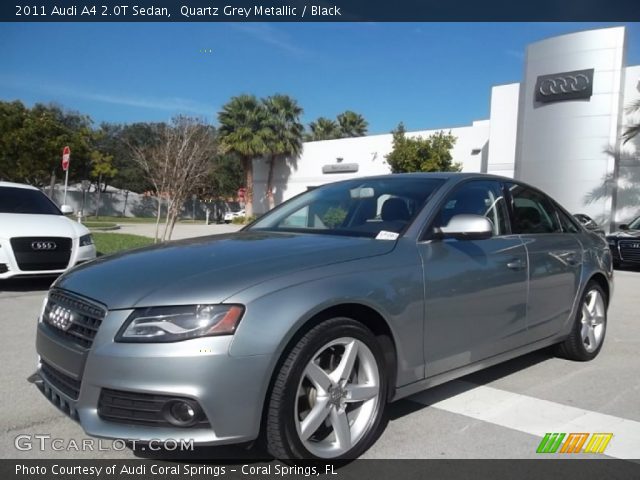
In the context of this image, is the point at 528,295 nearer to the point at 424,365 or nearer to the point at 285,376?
the point at 424,365

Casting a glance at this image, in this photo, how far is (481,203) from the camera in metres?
3.96

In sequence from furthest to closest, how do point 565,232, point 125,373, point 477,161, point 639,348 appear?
point 477,161 < point 639,348 < point 565,232 < point 125,373

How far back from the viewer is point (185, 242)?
359 centimetres

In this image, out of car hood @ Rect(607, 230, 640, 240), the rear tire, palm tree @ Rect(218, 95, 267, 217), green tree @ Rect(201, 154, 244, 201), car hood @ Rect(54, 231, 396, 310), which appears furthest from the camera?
green tree @ Rect(201, 154, 244, 201)

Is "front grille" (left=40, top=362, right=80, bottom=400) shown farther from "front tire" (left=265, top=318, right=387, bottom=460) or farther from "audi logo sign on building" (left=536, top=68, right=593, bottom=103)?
"audi logo sign on building" (left=536, top=68, right=593, bottom=103)

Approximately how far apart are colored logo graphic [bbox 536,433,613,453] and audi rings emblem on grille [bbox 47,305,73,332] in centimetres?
263

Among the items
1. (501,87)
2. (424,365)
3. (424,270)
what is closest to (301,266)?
(424,270)

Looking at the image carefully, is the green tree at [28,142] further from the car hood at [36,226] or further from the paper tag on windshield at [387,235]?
the paper tag on windshield at [387,235]

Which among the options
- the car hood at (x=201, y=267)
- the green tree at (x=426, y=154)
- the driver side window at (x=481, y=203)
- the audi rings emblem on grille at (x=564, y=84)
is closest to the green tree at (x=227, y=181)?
the green tree at (x=426, y=154)

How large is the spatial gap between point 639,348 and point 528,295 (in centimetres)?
232

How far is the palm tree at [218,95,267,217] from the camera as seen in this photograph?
3434 cm

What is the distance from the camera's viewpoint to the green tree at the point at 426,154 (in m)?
25.2

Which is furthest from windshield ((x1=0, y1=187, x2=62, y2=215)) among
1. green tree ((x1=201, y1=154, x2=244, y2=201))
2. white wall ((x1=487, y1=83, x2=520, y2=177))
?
green tree ((x1=201, y1=154, x2=244, y2=201))

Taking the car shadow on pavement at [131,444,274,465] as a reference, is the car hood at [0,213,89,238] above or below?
above
